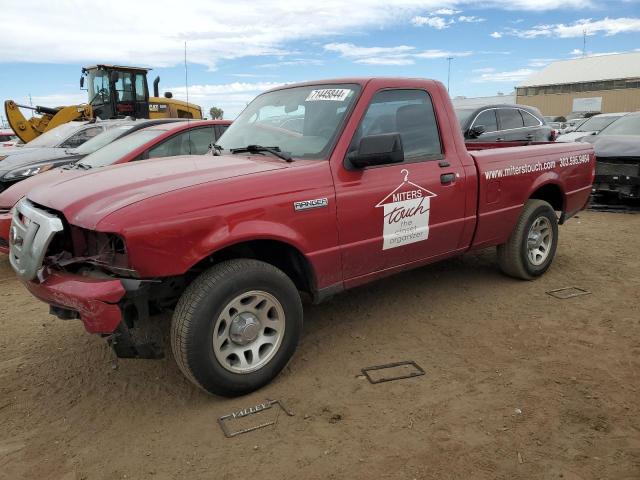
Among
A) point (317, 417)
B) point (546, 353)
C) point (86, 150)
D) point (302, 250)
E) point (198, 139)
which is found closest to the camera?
point (317, 417)

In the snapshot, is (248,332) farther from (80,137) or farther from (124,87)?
(124,87)

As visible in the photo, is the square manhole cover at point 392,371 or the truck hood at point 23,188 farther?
the truck hood at point 23,188

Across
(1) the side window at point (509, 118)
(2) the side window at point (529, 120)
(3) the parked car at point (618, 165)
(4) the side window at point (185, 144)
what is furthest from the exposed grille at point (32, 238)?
(2) the side window at point (529, 120)

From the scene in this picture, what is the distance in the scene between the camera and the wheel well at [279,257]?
331 centimetres

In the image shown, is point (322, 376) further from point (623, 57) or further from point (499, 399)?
point (623, 57)

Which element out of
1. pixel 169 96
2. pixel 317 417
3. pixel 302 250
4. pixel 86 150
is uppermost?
pixel 169 96

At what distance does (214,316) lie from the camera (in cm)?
294

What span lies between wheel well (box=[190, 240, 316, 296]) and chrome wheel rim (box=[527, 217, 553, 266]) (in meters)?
2.66

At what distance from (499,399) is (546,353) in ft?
2.62

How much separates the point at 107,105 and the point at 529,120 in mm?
11263

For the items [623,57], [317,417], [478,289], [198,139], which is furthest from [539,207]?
[623,57]

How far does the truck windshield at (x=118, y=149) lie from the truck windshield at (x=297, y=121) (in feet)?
7.22

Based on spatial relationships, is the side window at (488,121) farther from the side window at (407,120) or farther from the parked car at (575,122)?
the side window at (407,120)

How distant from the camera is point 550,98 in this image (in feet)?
Result: 188
